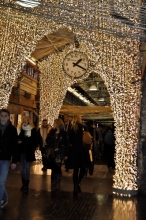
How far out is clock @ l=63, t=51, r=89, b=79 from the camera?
11.8 metres

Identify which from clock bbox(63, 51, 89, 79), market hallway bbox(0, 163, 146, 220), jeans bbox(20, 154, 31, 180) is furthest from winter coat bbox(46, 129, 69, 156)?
Answer: clock bbox(63, 51, 89, 79)

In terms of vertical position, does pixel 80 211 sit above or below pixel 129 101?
below

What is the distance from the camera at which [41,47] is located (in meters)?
13.4

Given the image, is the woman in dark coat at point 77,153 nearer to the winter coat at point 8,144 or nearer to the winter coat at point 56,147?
the winter coat at point 56,147

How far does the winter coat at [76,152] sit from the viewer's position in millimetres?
7312

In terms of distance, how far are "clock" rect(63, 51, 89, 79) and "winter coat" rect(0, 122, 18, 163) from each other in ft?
21.4

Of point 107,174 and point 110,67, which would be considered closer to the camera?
point 110,67

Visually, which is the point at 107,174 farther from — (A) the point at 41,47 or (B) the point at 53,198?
(A) the point at 41,47

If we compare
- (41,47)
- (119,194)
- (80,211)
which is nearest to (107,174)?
(119,194)

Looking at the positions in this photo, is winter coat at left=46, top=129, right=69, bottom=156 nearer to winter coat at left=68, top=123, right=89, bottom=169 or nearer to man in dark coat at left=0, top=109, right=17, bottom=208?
winter coat at left=68, top=123, right=89, bottom=169

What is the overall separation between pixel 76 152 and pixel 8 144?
2222 millimetres

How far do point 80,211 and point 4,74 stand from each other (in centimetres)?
358

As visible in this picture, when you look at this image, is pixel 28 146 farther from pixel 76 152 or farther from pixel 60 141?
pixel 76 152

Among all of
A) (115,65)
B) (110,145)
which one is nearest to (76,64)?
(110,145)
